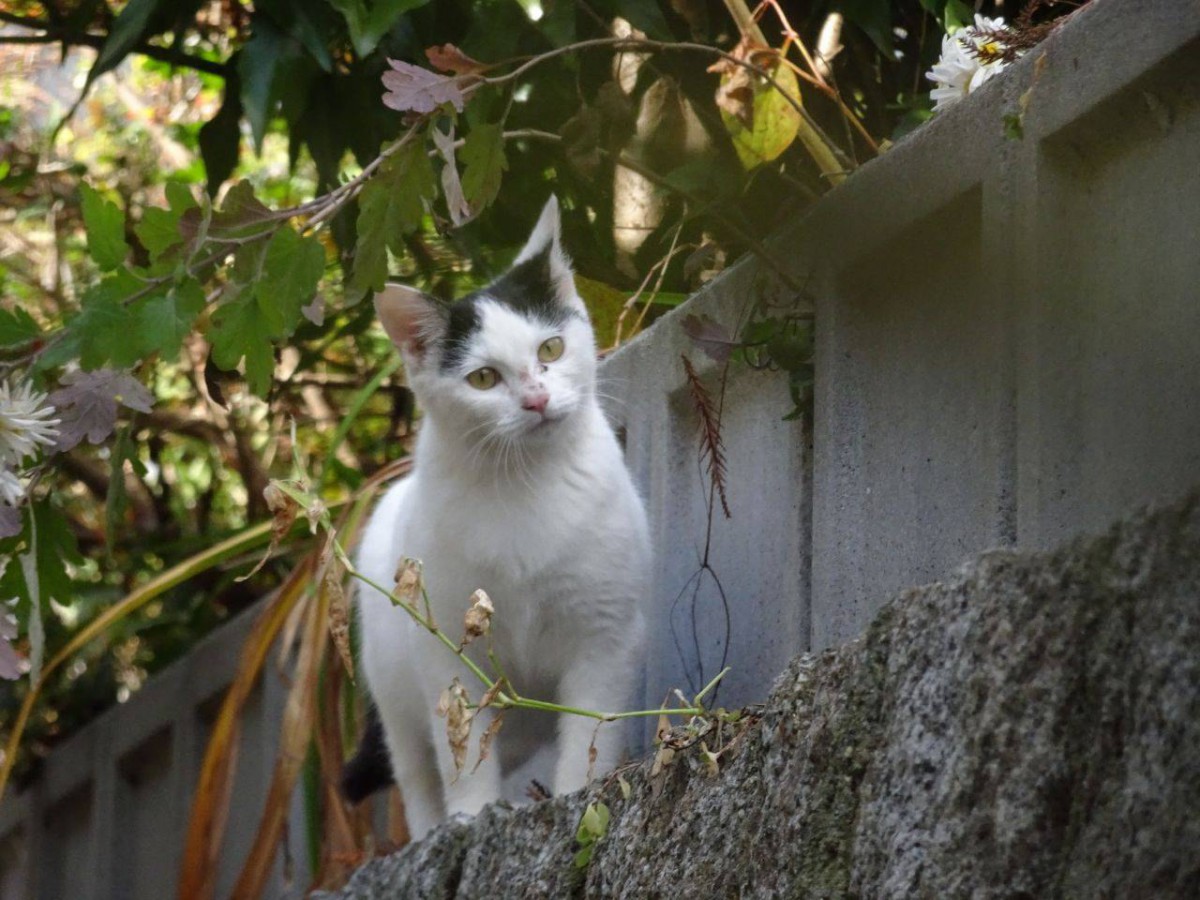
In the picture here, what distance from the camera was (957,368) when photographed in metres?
1.76

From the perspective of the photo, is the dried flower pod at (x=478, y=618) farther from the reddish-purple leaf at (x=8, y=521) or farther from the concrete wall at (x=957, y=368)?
the reddish-purple leaf at (x=8, y=521)

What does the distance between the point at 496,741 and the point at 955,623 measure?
1695mm

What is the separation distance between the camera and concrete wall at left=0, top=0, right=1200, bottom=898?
1.39 metres

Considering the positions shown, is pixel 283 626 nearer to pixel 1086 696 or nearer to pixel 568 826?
pixel 568 826

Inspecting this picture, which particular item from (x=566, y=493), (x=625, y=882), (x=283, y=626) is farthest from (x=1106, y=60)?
(x=283, y=626)

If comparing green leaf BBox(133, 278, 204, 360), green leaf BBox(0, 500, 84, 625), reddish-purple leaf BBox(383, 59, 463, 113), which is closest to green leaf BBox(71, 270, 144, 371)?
green leaf BBox(133, 278, 204, 360)

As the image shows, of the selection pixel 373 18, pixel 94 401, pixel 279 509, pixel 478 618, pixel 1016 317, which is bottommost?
pixel 478 618

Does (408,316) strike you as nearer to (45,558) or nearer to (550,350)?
(550,350)

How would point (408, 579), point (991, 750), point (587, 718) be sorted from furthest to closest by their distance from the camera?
1. point (587, 718)
2. point (408, 579)
3. point (991, 750)

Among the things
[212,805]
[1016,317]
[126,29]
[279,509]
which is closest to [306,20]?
[126,29]

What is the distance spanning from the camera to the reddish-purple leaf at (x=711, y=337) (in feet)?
7.19

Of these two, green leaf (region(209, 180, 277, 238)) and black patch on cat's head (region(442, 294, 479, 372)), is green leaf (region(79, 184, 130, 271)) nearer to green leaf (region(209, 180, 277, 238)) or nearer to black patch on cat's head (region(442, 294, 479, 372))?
green leaf (region(209, 180, 277, 238))

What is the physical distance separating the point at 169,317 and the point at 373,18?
66cm

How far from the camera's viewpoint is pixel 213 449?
18.7 ft
